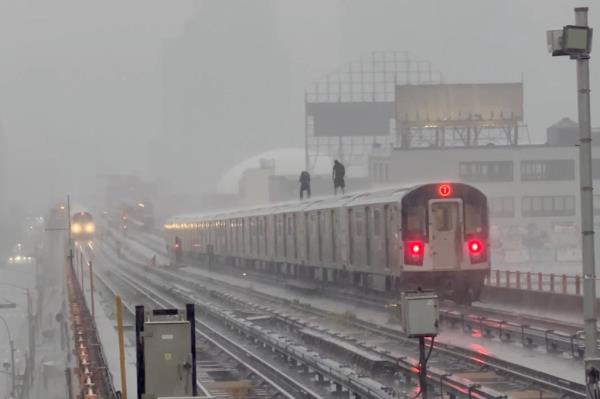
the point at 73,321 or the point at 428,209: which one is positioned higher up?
the point at 428,209

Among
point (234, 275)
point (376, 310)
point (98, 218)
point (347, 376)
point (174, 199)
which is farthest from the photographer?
point (174, 199)

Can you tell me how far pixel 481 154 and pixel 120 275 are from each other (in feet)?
67.3

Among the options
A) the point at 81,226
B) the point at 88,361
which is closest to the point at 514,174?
the point at 81,226

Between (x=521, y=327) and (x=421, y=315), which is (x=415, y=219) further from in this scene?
(x=421, y=315)

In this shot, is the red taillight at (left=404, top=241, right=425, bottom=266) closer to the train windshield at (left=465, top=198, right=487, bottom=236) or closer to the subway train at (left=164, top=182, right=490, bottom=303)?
the subway train at (left=164, top=182, right=490, bottom=303)

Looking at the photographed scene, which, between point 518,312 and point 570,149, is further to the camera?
point 570,149

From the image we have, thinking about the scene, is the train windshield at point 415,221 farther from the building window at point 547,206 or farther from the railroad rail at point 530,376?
the building window at point 547,206

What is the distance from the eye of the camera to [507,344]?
21.9 m

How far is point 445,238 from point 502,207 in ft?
123

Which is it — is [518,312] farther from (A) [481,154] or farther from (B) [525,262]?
(A) [481,154]

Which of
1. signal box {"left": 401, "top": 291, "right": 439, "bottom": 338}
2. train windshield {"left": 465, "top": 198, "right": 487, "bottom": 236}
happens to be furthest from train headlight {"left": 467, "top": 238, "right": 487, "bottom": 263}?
signal box {"left": 401, "top": 291, "right": 439, "bottom": 338}

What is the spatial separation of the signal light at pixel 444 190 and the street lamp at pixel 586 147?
15.9 metres

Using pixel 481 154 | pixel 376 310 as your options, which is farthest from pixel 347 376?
pixel 481 154

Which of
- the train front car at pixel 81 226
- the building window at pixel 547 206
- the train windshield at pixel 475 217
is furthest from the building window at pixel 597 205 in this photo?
the train windshield at pixel 475 217
